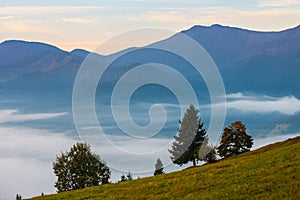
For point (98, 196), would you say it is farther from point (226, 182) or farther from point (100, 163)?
point (100, 163)

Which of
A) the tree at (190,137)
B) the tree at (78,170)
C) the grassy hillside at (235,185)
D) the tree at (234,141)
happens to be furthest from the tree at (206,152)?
the grassy hillside at (235,185)

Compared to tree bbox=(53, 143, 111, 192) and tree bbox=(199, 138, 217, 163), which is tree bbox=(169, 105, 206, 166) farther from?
tree bbox=(53, 143, 111, 192)

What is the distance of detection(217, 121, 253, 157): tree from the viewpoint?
9056cm

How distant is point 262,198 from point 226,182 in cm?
744

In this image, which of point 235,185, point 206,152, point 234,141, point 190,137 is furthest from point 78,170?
point 235,185

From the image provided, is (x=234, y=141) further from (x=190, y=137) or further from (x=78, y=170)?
(x=78, y=170)

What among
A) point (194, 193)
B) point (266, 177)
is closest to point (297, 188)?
point (266, 177)

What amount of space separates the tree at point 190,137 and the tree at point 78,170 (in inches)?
668

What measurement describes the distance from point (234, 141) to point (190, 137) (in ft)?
29.9

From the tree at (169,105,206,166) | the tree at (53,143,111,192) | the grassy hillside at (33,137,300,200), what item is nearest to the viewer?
the grassy hillside at (33,137,300,200)

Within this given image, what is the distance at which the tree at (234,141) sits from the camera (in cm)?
9056

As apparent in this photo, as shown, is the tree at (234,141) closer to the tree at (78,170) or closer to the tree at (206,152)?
the tree at (206,152)

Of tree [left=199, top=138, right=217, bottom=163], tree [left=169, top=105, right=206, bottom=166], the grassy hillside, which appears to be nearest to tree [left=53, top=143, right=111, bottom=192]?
tree [left=169, top=105, right=206, bottom=166]

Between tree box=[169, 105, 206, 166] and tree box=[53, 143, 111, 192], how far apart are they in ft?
55.6
